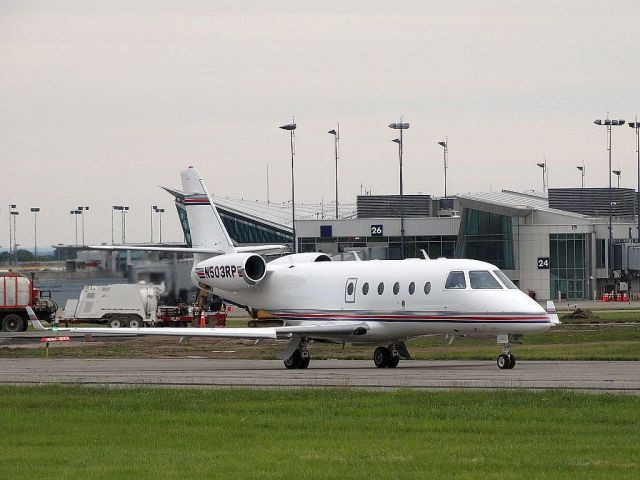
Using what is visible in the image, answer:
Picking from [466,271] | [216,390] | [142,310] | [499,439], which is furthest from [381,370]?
[142,310]

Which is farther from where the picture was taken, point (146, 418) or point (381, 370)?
point (381, 370)

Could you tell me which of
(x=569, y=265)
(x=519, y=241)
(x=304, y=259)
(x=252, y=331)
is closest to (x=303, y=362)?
(x=252, y=331)

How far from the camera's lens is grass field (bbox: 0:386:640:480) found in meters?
15.1

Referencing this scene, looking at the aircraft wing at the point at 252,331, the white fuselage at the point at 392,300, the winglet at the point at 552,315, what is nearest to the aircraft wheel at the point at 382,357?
the white fuselage at the point at 392,300

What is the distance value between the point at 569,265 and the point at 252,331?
7725 cm

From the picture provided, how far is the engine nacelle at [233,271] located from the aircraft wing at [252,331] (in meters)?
3.50

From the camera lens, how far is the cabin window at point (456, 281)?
3347cm

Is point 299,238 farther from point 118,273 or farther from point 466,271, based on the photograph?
point 466,271

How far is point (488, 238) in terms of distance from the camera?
107375 millimetres

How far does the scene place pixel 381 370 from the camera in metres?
34.1

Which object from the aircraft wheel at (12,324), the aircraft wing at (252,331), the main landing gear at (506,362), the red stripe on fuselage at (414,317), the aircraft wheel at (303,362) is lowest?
the aircraft wheel at (12,324)

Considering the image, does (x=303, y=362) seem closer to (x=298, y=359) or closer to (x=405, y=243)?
(x=298, y=359)

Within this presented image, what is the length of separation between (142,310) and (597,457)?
57.0 m

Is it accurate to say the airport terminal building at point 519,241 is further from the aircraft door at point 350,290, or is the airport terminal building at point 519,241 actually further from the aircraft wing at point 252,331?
the aircraft wing at point 252,331
